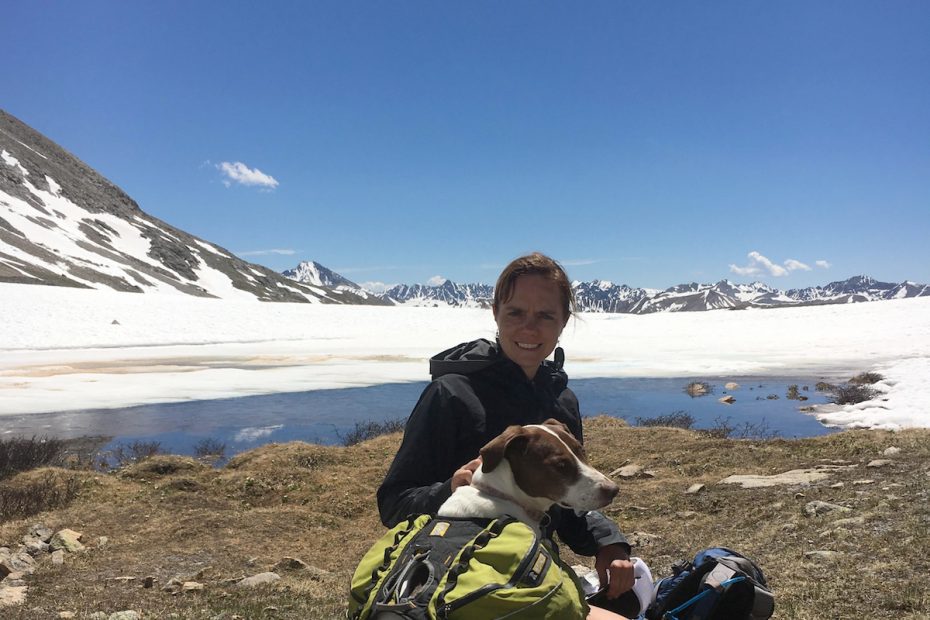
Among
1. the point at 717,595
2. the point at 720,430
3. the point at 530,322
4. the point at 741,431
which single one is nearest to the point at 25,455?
the point at 530,322

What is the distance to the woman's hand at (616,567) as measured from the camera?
2.96 meters

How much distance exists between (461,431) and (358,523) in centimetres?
779

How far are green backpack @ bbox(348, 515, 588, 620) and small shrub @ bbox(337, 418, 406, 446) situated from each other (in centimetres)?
1322

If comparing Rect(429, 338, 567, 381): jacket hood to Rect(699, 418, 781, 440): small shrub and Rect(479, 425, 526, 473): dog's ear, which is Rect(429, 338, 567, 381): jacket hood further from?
Rect(699, 418, 781, 440): small shrub

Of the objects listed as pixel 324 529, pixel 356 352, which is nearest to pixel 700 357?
pixel 356 352

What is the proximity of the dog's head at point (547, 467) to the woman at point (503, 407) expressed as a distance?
168 millimetres

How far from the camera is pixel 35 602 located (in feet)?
18.6

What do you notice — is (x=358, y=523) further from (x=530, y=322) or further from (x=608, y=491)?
(x=608, y=491)

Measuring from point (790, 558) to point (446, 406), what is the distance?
440 cm

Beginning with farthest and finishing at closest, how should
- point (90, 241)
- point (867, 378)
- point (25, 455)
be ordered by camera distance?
point (90, 241) < point (867, 378) < point (25, 455)

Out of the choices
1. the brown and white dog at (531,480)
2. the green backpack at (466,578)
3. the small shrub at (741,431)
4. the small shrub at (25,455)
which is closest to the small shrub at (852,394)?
the small shrub at (741,431)

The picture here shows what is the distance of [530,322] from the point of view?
3.33 meters

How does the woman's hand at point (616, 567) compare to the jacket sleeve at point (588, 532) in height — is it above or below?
below

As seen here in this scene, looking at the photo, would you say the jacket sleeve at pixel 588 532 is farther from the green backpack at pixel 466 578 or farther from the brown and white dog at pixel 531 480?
the green backpack at pixel 466 578
